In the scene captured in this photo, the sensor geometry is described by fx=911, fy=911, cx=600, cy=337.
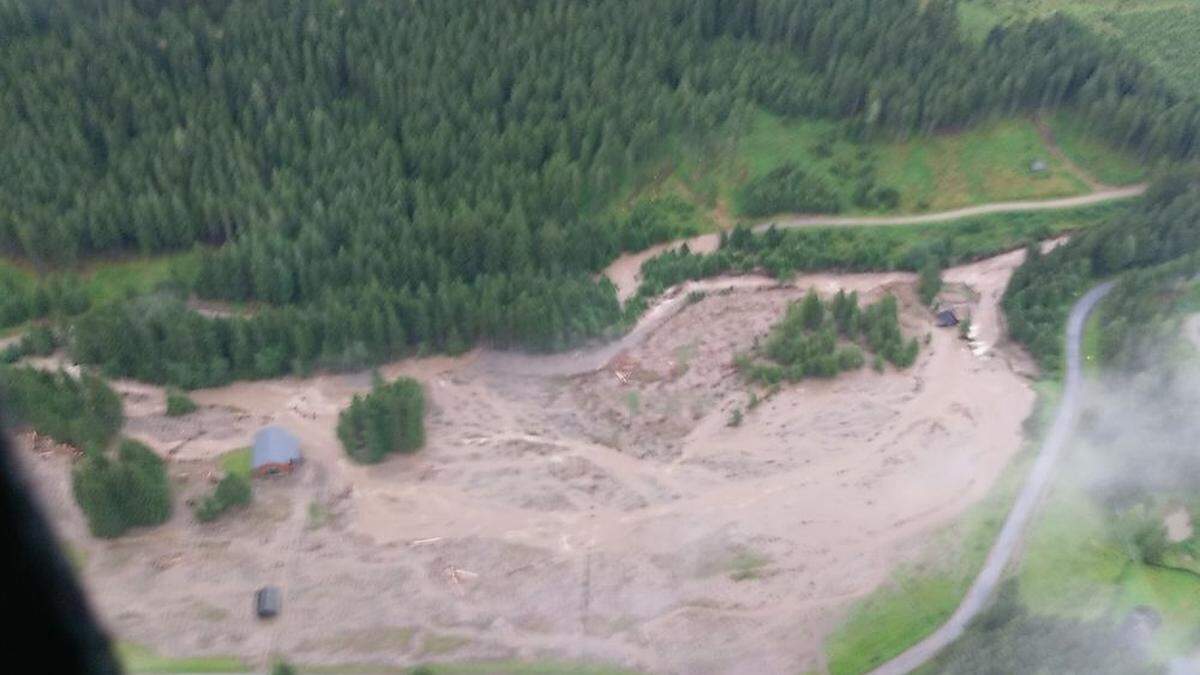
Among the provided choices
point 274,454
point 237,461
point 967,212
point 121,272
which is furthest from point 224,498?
point 967,212

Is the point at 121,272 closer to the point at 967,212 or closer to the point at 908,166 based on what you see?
the point at 908,166

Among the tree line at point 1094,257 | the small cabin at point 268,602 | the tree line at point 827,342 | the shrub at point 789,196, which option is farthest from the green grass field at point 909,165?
the small cabin at point 268,602

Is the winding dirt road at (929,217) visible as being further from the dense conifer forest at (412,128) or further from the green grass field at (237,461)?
the green grass field at (237,461)

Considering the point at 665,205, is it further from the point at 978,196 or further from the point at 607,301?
the point at 978,196

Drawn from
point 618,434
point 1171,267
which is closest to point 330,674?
point 618,434

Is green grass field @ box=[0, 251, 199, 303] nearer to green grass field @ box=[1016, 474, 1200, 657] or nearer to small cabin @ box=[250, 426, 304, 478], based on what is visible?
small cabin @ box=[250, 426, 304, 478]

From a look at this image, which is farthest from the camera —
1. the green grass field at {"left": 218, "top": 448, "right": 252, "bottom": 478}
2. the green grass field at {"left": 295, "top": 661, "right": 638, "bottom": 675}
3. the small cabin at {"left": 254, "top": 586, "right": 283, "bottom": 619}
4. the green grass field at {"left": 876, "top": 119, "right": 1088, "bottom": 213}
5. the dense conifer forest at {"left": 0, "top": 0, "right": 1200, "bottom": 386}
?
the green grass field at {"left": 876, "top": 119, "right": 1088, "bottom": 213}

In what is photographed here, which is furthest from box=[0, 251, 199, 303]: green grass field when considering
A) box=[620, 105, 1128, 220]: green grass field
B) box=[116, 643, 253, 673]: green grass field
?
box=[620, 105, 1128, 220]: green grass field
